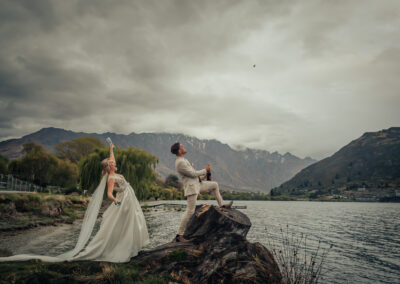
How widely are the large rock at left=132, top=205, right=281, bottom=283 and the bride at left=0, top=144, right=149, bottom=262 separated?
0.61 m

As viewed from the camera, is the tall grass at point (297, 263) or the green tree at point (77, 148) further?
the green tree at point (77, 148)

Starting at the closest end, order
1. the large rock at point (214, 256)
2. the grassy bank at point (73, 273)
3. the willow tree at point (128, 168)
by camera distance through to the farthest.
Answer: the grassy bank at point (73, 273)
the large rock at point (214, 256)
the willow tree at point (128, 168)

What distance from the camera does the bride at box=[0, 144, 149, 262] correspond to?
7953mm

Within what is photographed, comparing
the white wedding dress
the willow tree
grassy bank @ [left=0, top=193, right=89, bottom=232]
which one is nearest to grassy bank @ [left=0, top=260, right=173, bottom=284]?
the white wedding dress

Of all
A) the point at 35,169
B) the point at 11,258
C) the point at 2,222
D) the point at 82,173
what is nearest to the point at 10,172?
the point at 35,169

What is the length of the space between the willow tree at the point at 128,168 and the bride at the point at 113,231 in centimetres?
2561

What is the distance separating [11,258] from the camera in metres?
7.41

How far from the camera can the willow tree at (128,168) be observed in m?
33.7

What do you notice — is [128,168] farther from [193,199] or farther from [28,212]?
[193,199]

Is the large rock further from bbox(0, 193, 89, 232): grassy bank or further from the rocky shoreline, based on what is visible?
bbox(0, 193, 89, 232): grassy bank

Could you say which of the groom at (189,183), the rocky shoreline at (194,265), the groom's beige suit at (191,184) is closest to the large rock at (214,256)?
the rocky shoreline at (194,265)

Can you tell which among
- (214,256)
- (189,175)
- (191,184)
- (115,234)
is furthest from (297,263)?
(115,234)

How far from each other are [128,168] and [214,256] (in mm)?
28478

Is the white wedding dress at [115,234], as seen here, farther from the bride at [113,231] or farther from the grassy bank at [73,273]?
the grassy bank at [73,273]
